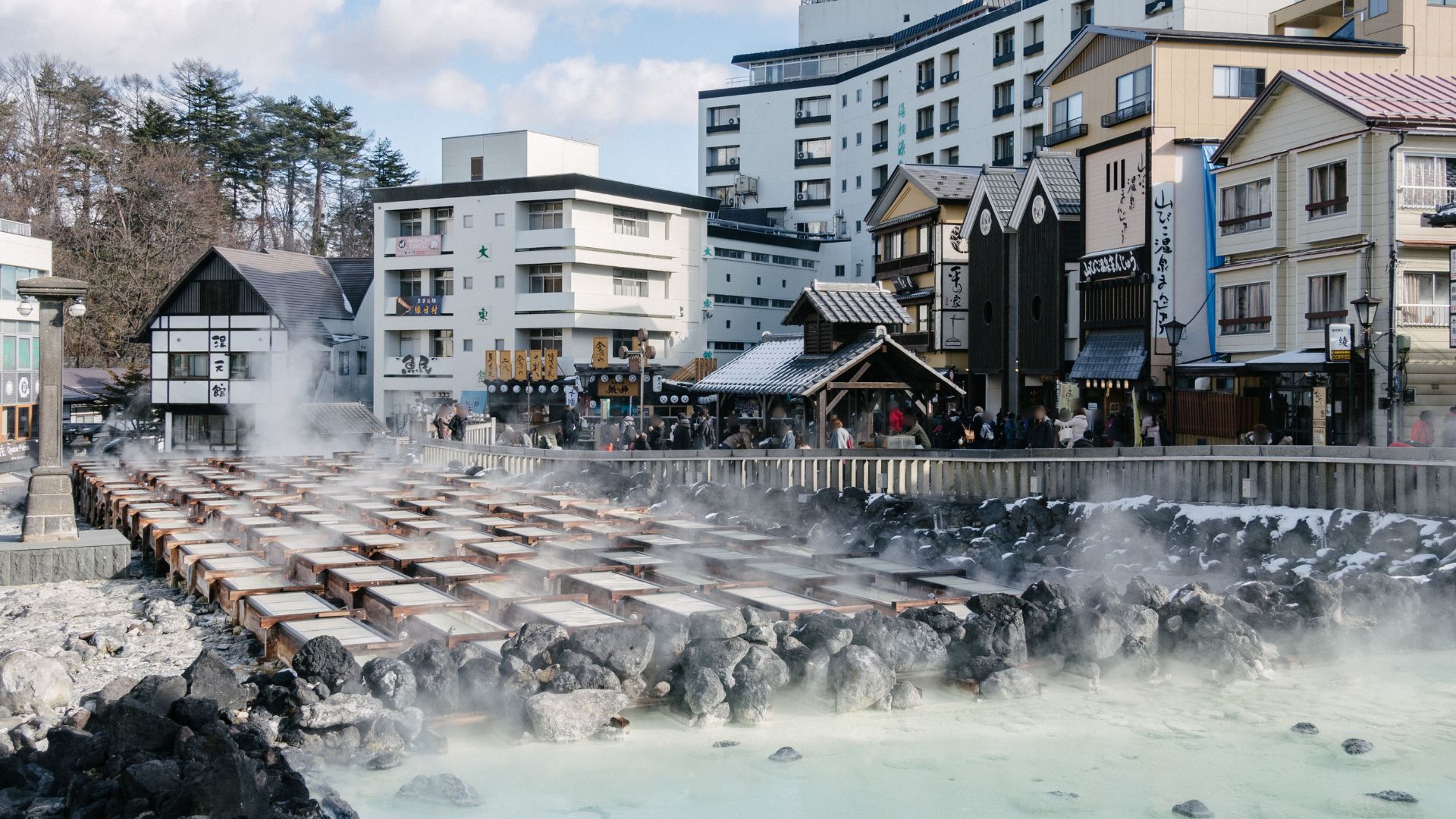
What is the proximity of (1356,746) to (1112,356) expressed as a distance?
807 inches

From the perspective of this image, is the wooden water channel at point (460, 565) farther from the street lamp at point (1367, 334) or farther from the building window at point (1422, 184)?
the building window at point (1422, 184)

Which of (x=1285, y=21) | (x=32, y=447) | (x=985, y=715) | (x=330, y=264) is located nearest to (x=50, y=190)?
(x=330, y=264)

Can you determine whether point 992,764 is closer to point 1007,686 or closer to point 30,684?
point 1007,686

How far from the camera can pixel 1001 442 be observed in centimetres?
2433

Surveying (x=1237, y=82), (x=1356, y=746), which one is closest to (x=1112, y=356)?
(x=1237, y=82)

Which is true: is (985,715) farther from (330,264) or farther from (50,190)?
(50,190)

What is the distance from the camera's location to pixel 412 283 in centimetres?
4950

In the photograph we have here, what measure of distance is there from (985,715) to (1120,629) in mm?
1924

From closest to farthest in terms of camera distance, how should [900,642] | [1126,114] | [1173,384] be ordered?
[900,642] < [1173,384] < [1126,114]

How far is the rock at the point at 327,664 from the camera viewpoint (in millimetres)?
9047

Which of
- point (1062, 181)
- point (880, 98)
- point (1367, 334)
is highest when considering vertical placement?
point (880, 98)

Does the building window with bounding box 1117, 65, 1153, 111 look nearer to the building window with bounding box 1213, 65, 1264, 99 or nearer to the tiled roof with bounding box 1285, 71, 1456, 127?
the building window with bounding box 1213, 65, 1264, 99

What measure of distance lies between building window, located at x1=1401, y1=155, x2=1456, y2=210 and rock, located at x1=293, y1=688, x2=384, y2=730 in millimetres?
20930

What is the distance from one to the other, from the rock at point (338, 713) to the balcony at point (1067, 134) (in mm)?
27765
